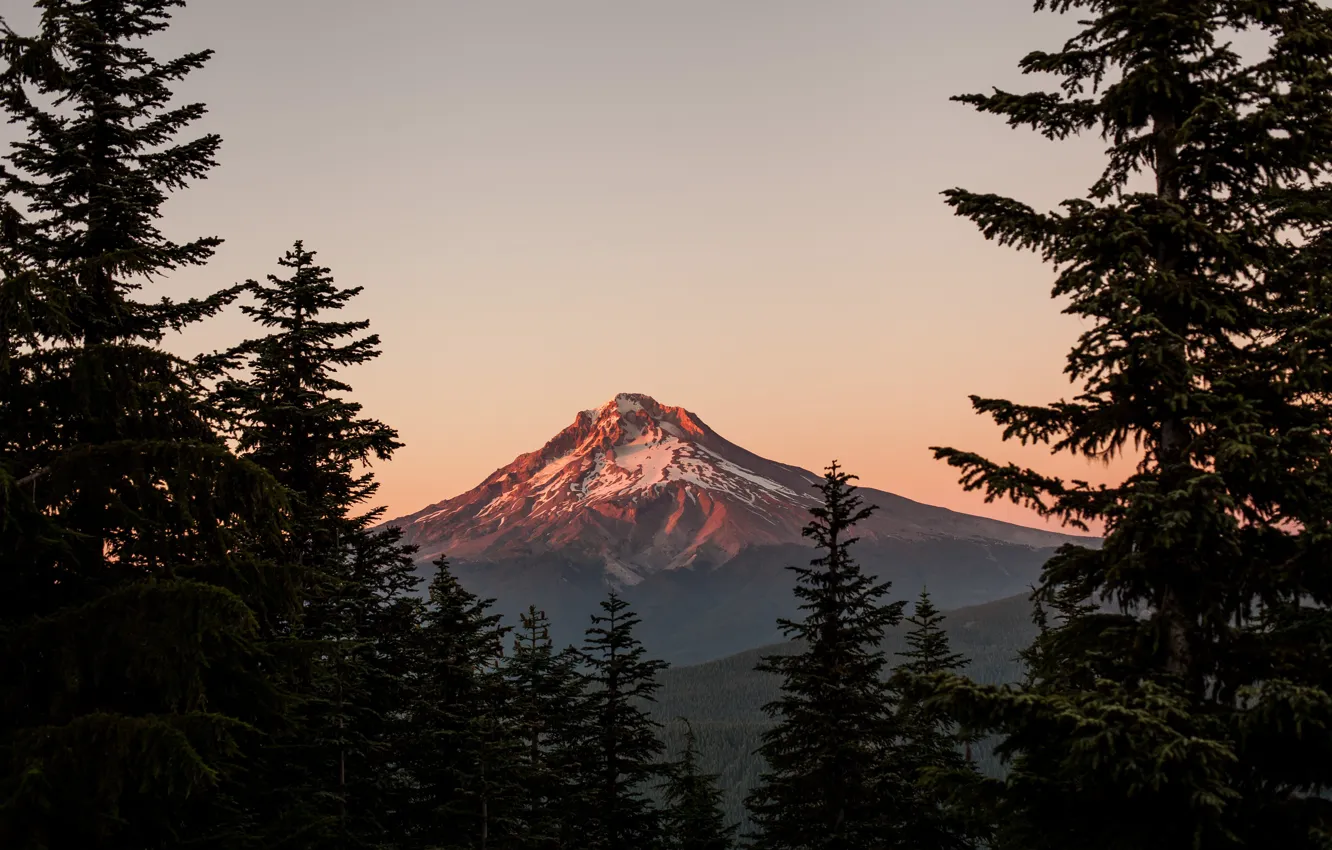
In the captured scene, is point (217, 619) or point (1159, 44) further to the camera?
point (1159, 44)

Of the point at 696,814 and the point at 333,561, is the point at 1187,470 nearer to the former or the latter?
the point at 333,561

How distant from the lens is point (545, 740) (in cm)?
3178

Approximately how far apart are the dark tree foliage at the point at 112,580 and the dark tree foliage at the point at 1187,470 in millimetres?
6846

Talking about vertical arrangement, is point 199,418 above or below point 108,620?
above

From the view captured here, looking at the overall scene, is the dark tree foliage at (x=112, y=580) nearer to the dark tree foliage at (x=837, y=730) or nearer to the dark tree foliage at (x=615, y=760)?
the dark tree foliage at (x=837, y=730)

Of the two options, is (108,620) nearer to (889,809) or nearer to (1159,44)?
(1159,44)

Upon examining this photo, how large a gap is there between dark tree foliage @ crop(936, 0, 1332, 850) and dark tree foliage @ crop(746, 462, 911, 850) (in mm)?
14671

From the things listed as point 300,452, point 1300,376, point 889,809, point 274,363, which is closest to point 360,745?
point 300,452

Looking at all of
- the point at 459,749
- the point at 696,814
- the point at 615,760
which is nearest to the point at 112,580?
the point at 459,749

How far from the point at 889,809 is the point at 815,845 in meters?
2.12

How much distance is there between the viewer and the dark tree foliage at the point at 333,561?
21.4m

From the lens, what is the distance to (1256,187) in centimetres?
991

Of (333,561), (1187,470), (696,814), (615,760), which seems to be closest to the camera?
(1187,470)

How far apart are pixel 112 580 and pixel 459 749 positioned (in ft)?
55.0
